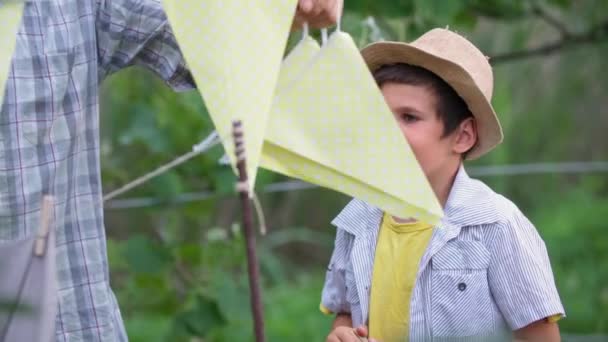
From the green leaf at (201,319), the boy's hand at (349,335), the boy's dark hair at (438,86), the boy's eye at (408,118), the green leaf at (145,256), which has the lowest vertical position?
the green leaf at (201,319)

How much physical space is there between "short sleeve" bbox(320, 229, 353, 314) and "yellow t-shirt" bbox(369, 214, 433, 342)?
0.09 m

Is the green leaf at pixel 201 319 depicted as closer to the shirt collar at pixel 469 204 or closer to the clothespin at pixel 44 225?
the shirt collar at pixel 469 204

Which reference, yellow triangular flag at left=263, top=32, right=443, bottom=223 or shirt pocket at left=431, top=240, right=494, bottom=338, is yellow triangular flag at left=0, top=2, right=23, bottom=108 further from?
shirt pocket at left=431, top=240, right=494, bottom=338

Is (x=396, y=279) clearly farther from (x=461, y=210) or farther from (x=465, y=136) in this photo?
(x=465, y=136)

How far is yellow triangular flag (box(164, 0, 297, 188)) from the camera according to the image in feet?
5.31

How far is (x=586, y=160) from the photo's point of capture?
20.7 ft

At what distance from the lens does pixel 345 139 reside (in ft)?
5.63

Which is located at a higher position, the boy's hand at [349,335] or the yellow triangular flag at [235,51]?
the yellow triangular flag at [235,51]

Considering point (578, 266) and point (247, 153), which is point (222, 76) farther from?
point (578, 266)

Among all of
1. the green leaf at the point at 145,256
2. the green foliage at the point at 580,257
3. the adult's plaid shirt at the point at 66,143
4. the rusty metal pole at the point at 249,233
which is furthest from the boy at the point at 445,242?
the green foliage at the point at 580,257

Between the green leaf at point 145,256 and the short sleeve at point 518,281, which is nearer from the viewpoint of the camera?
the short sleeve at point 518,281

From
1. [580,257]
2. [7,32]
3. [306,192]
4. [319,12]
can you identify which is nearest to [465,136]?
[319,12]

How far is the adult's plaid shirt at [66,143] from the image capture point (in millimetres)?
1850

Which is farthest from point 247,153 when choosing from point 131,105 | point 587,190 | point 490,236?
point 587,190
